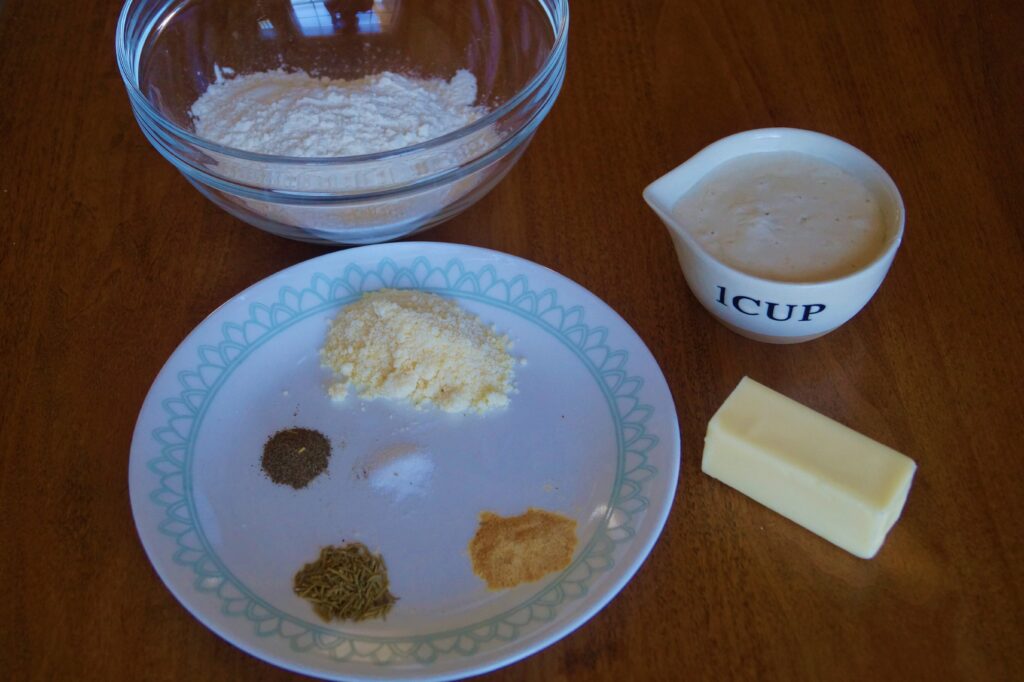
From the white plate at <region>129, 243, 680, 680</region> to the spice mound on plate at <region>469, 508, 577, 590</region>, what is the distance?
1 cm

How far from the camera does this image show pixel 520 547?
102cm

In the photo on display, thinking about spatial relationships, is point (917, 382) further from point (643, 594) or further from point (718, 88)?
point (718, 88)

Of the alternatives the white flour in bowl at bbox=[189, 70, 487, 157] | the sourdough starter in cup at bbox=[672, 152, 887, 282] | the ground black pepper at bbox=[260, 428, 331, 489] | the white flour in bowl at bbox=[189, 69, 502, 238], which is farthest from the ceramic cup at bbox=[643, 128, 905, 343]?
the ground black pepper at bbox=[260, 428, 331, 489]

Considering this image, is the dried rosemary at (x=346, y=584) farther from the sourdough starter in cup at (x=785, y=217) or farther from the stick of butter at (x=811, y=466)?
the sourdough starter in cup at (x=785, y=217)

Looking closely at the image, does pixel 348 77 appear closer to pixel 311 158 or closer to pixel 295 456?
pixel 311 158

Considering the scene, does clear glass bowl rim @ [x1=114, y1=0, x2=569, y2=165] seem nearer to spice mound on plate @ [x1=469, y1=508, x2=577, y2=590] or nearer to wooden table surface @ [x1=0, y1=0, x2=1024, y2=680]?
wooden table surface @ [x1=0, y1=0, x2=1024, y2=680]

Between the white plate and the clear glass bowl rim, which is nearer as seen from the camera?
the white plate

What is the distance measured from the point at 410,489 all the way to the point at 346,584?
131 millimetres

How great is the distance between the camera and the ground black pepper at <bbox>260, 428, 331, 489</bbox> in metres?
1.10

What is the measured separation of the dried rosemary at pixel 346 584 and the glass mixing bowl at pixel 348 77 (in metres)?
0.41

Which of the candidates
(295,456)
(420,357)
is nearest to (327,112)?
(420,357)

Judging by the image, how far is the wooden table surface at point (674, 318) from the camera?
3.18ft

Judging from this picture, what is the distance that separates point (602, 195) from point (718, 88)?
0.93 ft

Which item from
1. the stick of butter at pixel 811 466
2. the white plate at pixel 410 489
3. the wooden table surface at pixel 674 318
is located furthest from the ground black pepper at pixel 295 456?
the stick of butter at pixel 811 466
